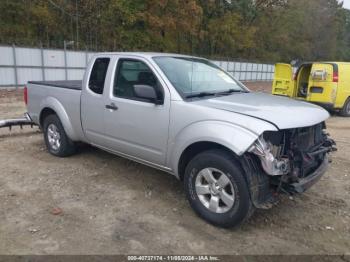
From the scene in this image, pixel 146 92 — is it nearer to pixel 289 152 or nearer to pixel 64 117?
pixel 289 152

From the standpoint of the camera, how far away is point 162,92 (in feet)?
12.8

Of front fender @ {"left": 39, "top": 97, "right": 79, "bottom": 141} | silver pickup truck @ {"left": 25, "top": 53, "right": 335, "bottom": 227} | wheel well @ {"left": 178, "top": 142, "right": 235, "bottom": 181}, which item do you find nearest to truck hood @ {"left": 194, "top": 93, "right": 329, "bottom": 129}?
silver pickup truck @ {"left": 25, "top": 53, "right": 335, "bottom": 227}

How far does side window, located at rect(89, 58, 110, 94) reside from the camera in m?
4.73

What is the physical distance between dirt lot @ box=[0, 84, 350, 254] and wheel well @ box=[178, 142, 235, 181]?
51 centimetres

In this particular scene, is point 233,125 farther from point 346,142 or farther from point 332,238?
point 346,142

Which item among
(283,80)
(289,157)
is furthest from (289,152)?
(283,80)

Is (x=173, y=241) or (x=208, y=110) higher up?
(x=208, y=110)

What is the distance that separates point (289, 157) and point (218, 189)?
796mm

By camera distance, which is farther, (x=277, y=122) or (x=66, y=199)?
(x=66, y=199)

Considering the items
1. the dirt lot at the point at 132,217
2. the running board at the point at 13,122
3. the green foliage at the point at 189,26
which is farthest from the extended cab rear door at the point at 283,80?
the green foliage at the point at 189,26

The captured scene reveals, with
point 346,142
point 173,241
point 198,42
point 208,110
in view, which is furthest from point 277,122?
point 198,42

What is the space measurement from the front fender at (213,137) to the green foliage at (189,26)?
17.3m

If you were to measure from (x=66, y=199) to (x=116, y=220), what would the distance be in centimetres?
87

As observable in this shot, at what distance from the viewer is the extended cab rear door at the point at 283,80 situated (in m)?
11.9
